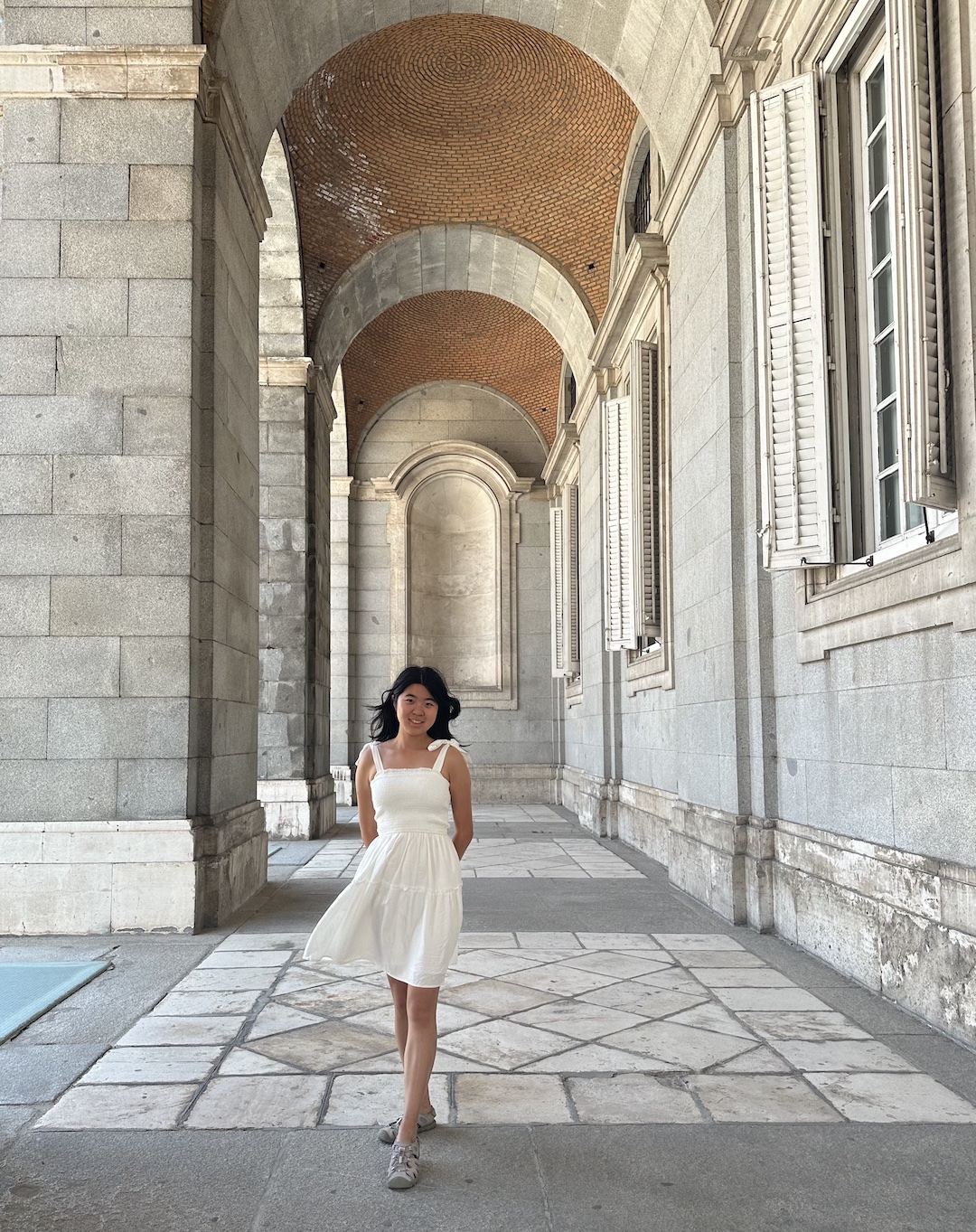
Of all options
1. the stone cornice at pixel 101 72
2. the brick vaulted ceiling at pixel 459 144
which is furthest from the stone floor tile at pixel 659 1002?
the brick vaulted ceiling at pixel 459 144

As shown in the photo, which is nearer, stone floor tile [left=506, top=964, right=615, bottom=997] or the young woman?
the young woman

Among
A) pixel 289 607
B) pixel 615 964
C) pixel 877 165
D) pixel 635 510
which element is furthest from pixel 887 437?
pixel 289 607

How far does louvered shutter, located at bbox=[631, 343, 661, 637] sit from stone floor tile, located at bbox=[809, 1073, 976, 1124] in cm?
642

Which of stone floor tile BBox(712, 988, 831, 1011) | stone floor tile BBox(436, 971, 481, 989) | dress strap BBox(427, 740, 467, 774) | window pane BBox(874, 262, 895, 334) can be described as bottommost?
stone floor tile BBox(712, 988, 831, 1011)

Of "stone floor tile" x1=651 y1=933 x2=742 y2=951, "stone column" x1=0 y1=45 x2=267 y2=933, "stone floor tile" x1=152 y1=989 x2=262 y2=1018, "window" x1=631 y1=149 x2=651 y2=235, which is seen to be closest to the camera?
"stone floor tile" x1=152 y1=989 x2=262 y2=1018

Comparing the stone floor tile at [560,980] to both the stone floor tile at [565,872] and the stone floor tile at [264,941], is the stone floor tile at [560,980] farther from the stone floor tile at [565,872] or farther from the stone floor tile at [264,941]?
the stone floor tile at [565,872]

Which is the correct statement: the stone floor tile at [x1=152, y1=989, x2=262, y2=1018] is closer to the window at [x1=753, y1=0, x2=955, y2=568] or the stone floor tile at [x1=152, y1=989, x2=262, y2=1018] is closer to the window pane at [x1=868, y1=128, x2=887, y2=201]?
the window at [x1=753, y1=0, x2=955, y2=568]

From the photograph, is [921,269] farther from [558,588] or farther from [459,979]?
[558,588]

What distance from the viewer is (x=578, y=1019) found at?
443cm

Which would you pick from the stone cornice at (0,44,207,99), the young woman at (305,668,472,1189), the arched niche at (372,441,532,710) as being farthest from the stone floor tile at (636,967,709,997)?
the arched niche at (372,441,532,710)

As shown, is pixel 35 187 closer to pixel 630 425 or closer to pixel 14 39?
pixel 14 39

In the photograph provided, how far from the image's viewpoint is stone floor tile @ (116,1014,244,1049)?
13.5 ft

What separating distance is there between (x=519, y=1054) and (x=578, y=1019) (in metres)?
0.55

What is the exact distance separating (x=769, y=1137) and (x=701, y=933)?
3.21 metres
